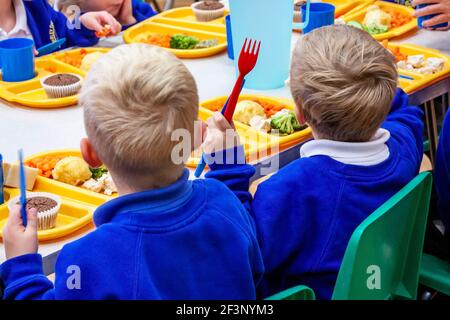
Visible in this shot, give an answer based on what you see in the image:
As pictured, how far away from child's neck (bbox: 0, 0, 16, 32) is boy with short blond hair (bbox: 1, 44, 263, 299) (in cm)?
151

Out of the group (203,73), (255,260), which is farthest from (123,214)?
(203,73)

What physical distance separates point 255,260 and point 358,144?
32 cm

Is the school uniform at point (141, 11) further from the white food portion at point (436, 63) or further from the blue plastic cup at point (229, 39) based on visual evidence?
the white food portion at point (436, 63)

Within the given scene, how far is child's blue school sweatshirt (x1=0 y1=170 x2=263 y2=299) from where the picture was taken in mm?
1064

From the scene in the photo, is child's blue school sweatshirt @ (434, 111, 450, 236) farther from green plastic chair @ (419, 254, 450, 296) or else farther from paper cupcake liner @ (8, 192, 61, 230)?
paper cupcake liner @ (8, 192, 61, 230)

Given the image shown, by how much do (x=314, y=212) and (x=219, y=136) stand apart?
25cm

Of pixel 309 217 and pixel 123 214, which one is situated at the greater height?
pixel 123 214

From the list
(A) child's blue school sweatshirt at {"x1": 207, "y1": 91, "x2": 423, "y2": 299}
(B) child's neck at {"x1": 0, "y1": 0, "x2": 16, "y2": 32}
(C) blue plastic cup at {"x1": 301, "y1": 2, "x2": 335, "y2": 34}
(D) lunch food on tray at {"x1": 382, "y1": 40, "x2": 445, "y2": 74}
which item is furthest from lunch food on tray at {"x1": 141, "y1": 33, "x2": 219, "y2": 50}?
(A) child's blue school sweatshirt at {"x1": 207, "y1": 91, "x2": 423, "y2": 299}

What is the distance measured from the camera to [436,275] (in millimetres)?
1583

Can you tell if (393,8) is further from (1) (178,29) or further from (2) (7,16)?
(2) (7,16)

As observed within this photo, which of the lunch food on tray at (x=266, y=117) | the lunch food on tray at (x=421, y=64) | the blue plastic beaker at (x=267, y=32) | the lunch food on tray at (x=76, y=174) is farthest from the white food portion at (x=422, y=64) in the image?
the lunch food on tray at (x=76, y=174)
